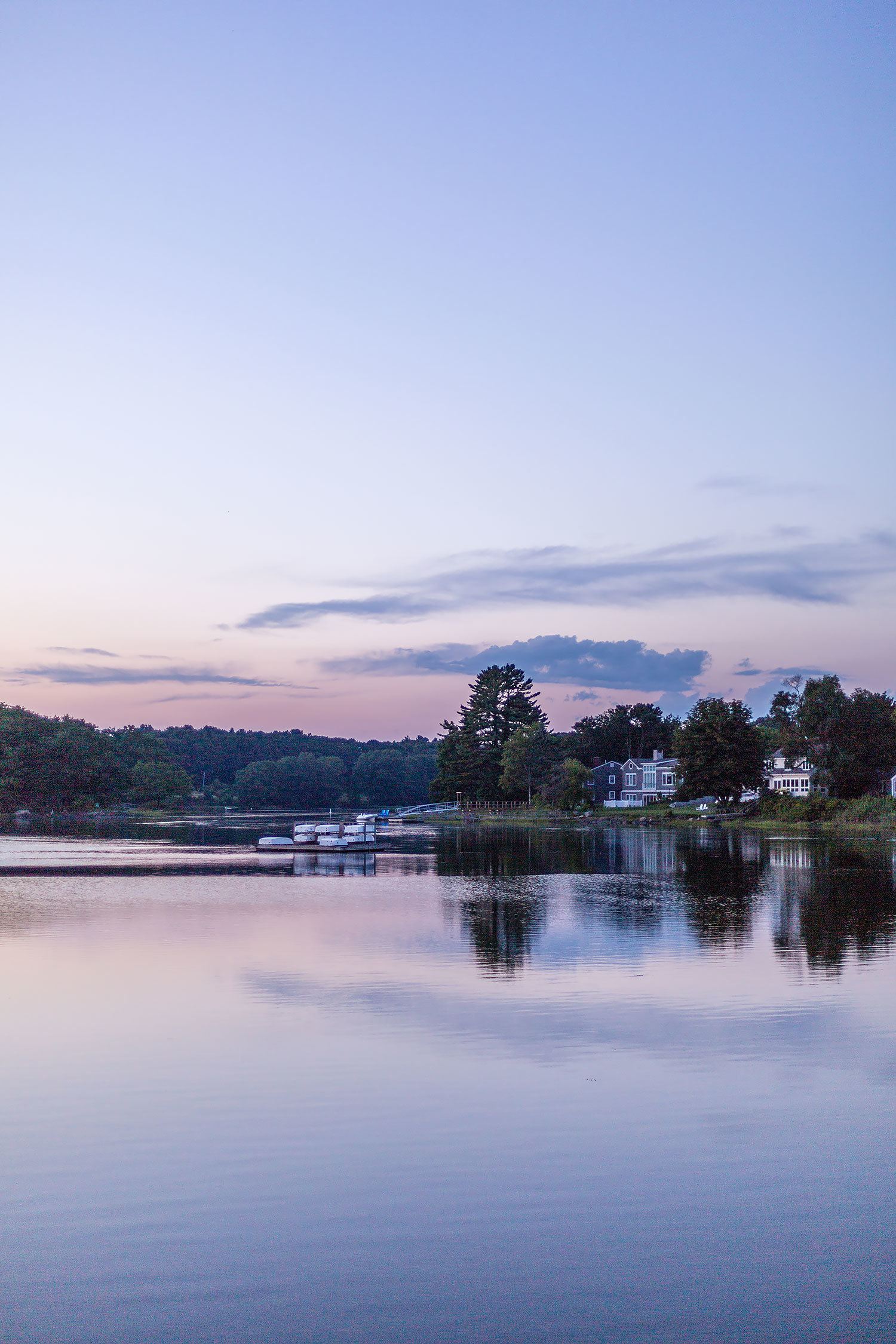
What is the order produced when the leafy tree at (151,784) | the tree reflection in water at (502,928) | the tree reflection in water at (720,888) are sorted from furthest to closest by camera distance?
1. the leafy tree at (151,784)
2. the tree reflection in water at (720,888)
3. the tree reflection in water at (502,928)

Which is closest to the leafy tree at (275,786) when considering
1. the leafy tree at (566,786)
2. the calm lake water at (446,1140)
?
the leafy tree at (566,786)

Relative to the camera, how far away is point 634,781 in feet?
450

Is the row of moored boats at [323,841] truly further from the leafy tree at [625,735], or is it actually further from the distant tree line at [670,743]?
the leafy tree at [625,735]

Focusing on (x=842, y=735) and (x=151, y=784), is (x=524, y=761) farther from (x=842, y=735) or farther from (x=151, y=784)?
(x=151, y=784)

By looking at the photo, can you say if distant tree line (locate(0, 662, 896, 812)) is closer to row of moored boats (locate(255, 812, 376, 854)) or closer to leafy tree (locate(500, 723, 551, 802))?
leafy tree (locate(500, 723, 551, 802))

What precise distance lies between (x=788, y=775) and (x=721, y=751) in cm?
2160

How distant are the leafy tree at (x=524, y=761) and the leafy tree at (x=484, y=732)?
4.54 meters

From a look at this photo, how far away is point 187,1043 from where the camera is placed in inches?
596

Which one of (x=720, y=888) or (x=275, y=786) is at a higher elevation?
(x=720, y=888)

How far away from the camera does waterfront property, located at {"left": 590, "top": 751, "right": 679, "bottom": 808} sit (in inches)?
5271

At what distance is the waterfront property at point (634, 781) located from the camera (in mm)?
133875

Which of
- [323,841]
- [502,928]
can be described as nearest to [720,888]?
[502,928]

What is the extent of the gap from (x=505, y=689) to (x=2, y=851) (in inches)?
3193

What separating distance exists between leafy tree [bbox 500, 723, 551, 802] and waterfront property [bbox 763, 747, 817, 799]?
25194 millimetres
